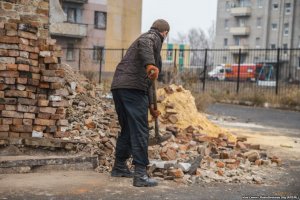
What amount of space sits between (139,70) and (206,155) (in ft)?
6.79

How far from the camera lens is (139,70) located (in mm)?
5828

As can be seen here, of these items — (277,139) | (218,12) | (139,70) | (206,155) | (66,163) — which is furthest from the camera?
(218,12)

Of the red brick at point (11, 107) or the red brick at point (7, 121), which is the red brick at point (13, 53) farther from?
the red brick at point (7, 121)

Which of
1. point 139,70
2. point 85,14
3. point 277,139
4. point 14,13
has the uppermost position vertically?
point 85,14

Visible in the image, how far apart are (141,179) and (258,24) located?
66.1 meters

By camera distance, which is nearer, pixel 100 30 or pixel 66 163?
pixel 66 163

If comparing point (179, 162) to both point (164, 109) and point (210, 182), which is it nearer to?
point (210, 182)

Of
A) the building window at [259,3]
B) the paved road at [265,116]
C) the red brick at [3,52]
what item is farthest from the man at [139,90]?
the building window at [259,3]

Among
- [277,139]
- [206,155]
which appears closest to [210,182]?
[206,155]

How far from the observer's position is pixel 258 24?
→ 68812 millimetres

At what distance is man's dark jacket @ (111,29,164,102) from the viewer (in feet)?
18.7

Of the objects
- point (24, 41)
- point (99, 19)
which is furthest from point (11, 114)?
point (99, 19)

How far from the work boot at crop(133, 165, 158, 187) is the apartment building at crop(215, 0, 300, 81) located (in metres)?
61.5

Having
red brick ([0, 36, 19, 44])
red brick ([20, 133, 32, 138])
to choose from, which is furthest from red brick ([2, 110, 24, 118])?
red brick ([0, 36, 19, 44])
